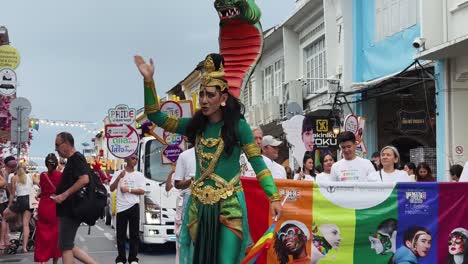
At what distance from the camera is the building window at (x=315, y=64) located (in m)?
26.8

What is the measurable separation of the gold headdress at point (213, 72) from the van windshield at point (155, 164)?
9.26 metres

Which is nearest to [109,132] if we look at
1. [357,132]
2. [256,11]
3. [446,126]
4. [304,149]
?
[304,149]

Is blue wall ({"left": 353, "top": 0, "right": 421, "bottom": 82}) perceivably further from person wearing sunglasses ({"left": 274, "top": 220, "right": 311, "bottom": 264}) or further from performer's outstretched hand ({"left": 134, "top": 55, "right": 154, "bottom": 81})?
performer's outstretched hand ({"left": 134, "top": 55, "right": 154, "bottom": 81})

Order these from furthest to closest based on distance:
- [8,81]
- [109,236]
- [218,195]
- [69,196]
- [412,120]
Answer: [8,81], [412,120], [109,236], [69,196], [218,195]

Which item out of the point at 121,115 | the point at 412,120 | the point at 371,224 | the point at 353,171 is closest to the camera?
the point at 371,224

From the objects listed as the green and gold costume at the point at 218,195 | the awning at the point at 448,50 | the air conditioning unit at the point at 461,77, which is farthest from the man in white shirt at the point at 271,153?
the air conditioning unit at the point at 461,77

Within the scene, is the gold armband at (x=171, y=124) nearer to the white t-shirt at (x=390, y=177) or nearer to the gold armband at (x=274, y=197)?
the gold armband at (x=274, y=197)

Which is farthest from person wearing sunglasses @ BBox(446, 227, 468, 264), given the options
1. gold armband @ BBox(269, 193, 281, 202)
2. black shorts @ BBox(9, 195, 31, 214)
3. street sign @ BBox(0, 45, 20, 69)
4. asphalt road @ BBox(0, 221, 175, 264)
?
street sign @ BBox(0, 45, 20, 69)

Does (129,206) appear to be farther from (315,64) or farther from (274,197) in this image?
(315,64)

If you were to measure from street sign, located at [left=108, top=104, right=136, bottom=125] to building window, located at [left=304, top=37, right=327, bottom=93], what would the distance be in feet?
30.1

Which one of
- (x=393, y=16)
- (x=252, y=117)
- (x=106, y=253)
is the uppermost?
(x=393, y=16)

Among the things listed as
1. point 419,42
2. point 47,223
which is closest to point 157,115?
point 47,223

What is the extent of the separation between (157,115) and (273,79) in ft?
95.4

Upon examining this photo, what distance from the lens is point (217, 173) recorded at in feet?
17.6
